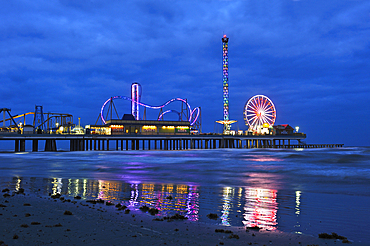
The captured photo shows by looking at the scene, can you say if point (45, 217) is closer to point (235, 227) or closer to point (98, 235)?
point (98, 235)

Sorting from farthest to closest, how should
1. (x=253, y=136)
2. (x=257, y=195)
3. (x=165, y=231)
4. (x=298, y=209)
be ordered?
(x=253, y=136), (x=257, y=195), (x=298, y=209), (x=165, y=231)

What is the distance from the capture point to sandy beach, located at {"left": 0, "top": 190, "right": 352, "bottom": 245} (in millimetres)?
7227

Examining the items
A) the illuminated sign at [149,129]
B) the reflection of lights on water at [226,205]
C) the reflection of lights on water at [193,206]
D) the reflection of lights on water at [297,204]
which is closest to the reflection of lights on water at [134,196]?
the reflection of lights on water at [193,206]

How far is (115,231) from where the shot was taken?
26.3 ft

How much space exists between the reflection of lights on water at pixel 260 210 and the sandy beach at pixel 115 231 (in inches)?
A: 36.3

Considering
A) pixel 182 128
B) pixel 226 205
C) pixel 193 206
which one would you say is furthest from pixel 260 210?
pixel 182 128

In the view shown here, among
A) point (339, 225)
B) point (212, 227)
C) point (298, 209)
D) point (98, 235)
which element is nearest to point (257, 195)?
point (298, 209)

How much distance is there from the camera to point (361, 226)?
9.26 metres

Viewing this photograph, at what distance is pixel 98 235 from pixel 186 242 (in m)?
2.32

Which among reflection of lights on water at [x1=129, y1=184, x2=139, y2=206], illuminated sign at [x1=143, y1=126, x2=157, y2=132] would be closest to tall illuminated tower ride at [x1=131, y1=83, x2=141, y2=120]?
illuminated sign at [x1=143, y1=126, x2=157, y2=132]

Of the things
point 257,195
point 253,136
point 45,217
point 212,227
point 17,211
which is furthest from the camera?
point 253,136

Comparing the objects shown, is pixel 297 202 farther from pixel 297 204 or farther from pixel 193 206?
pixel 193 206

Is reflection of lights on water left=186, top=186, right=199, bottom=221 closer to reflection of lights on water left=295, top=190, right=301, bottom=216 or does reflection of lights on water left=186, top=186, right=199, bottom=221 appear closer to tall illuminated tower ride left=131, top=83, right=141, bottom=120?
reflection of lights on water left=295, top=190, right=301, bottom=216

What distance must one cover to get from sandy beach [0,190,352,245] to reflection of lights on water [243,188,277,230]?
0.92 m
